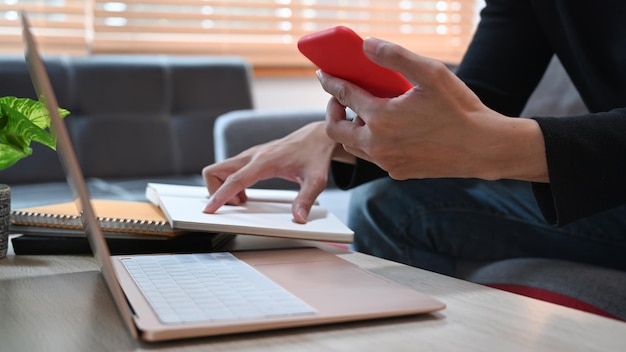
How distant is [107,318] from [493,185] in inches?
31.2

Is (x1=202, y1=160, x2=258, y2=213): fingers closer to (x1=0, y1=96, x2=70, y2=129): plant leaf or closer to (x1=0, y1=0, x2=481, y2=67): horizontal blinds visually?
(x1=0, y1=96, x2=70, y2=129): plant leaf

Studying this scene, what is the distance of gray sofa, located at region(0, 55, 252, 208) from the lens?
2.05m

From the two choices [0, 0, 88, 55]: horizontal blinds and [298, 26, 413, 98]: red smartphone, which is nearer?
[298, 26, 413, 98]: red smartphone

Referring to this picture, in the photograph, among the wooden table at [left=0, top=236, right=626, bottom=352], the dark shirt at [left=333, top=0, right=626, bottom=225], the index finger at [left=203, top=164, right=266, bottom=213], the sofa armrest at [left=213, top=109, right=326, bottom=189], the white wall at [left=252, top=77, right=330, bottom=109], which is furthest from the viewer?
the white wall at [left=252, top=77, right=330, bottom=109]

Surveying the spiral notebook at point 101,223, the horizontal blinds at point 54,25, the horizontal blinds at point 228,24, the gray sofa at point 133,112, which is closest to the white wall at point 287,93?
the horizontal blinds at point 228,24

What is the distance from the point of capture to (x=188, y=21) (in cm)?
272

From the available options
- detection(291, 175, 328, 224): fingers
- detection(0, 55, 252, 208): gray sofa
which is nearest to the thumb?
detection(291, 175, 328, 224): fingers

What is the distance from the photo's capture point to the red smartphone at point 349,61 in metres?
0.62

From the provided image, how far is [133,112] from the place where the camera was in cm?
226

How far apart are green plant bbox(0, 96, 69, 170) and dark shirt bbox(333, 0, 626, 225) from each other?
0.41 m

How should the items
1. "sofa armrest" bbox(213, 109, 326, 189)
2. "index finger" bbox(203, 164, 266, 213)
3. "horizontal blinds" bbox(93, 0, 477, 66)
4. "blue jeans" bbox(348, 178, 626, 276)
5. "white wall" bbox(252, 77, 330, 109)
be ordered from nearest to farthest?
"index finger" bbox(203, 164, 266, 213) → "blue jeans" bbox(348, 178, 626, 276) → "sofa armrest" bbox(213, 109, 326, 189) → "horizontal blinds" bbox(93, 0, 477, 66) → "white wall" bbox(252, 77, 330, 109)

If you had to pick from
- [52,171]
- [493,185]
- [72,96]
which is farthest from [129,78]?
[493,185]

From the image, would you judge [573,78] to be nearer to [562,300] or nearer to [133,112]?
[562,300]

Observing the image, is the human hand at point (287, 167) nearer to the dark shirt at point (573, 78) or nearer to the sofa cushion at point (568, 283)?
the dark shirt at point (573, 78)
